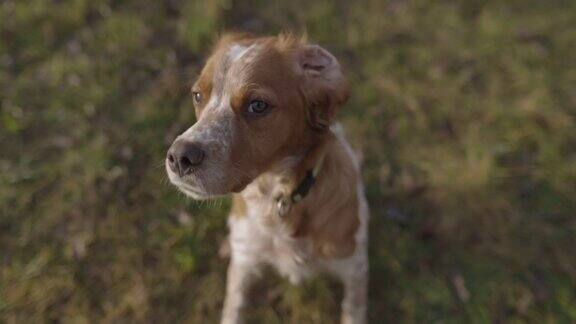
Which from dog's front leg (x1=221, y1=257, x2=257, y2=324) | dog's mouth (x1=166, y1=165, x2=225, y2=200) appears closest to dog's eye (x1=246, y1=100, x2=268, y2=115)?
dog's mouth (x1=166, y1=165, x2=225, y2=200)

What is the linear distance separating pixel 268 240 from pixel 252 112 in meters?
0.91

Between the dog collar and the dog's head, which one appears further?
the dog collar

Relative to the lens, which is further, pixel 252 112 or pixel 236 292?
pixel 236 292

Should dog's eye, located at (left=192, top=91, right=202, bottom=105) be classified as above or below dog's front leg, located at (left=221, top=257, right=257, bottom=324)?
above

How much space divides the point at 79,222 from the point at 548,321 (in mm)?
3146

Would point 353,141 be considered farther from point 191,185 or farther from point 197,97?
point 191,185

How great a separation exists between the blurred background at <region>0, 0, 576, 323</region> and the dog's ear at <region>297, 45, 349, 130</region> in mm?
1377

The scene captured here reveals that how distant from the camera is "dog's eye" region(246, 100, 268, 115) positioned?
2211mm

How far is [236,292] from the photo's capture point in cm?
319

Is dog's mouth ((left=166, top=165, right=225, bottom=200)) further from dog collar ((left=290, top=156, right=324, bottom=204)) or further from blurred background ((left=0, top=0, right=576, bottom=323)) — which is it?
blurred background ((left=0, top=0, right=576, bottom=323))

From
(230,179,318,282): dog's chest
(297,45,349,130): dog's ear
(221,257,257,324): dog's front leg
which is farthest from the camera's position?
(221,257,257,324): dog's front leg

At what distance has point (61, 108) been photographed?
421cm

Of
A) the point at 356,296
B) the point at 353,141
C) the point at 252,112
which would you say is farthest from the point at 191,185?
the point at 353,141

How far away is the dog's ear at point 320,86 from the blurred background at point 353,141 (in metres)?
1.38
